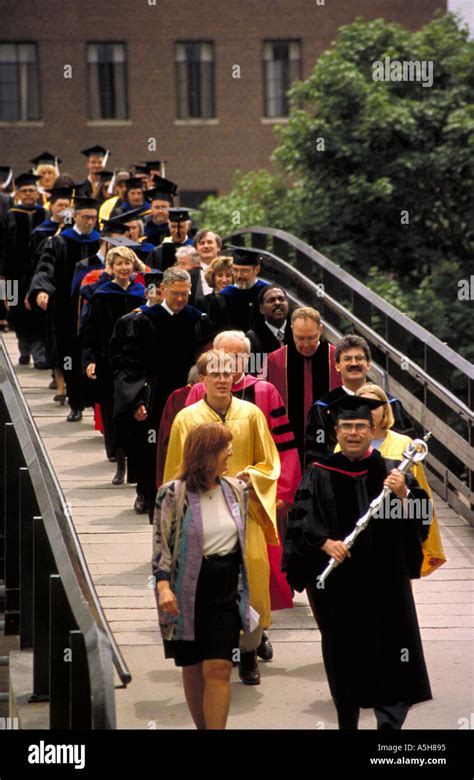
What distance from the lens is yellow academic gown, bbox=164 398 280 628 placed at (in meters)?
7.59

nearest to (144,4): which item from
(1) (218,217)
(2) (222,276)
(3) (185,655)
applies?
(1) (218,217)

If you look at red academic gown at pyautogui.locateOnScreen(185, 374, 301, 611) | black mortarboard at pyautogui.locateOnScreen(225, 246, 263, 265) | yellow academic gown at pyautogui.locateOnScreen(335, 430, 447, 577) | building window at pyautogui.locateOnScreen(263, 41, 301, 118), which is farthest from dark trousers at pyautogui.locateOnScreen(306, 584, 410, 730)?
building window at pyautogui.locateOnScreen(263, 41, 301, 118)

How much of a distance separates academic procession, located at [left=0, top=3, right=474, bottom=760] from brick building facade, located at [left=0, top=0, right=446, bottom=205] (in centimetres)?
2278

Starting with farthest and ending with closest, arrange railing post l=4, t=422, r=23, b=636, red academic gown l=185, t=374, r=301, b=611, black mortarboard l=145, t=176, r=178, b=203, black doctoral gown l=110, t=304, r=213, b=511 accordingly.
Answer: black mortarboard l=145, t=176, r=178, b=203 → black doctoral gown l=110, t=304, r=213, b=511 → railing post l=4, t=422, r=23, b=636 → red academic gown l=185, t=374, r=301, b=611

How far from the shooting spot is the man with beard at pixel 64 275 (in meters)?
13.7

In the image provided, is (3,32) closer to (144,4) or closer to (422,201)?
(144,4)

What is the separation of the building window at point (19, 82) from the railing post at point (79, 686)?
100ft

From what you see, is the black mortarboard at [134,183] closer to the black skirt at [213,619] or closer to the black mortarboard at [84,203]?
the black mortarboard at [84,203]

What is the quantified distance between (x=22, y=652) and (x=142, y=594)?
0.98 meters

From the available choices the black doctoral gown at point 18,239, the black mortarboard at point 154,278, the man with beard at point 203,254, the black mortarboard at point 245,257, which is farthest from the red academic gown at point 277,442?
the black doctoral gown at point 18,239

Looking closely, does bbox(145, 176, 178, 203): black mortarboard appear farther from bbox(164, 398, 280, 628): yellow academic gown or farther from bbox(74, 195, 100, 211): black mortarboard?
bbox(164, 398, 280, 628): yellow academic gown

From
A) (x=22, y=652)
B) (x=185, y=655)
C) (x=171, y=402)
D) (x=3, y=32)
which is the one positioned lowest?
(x=22, y=652)

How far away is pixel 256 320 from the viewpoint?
36.5ft

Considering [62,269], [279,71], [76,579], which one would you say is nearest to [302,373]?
[76,579]
